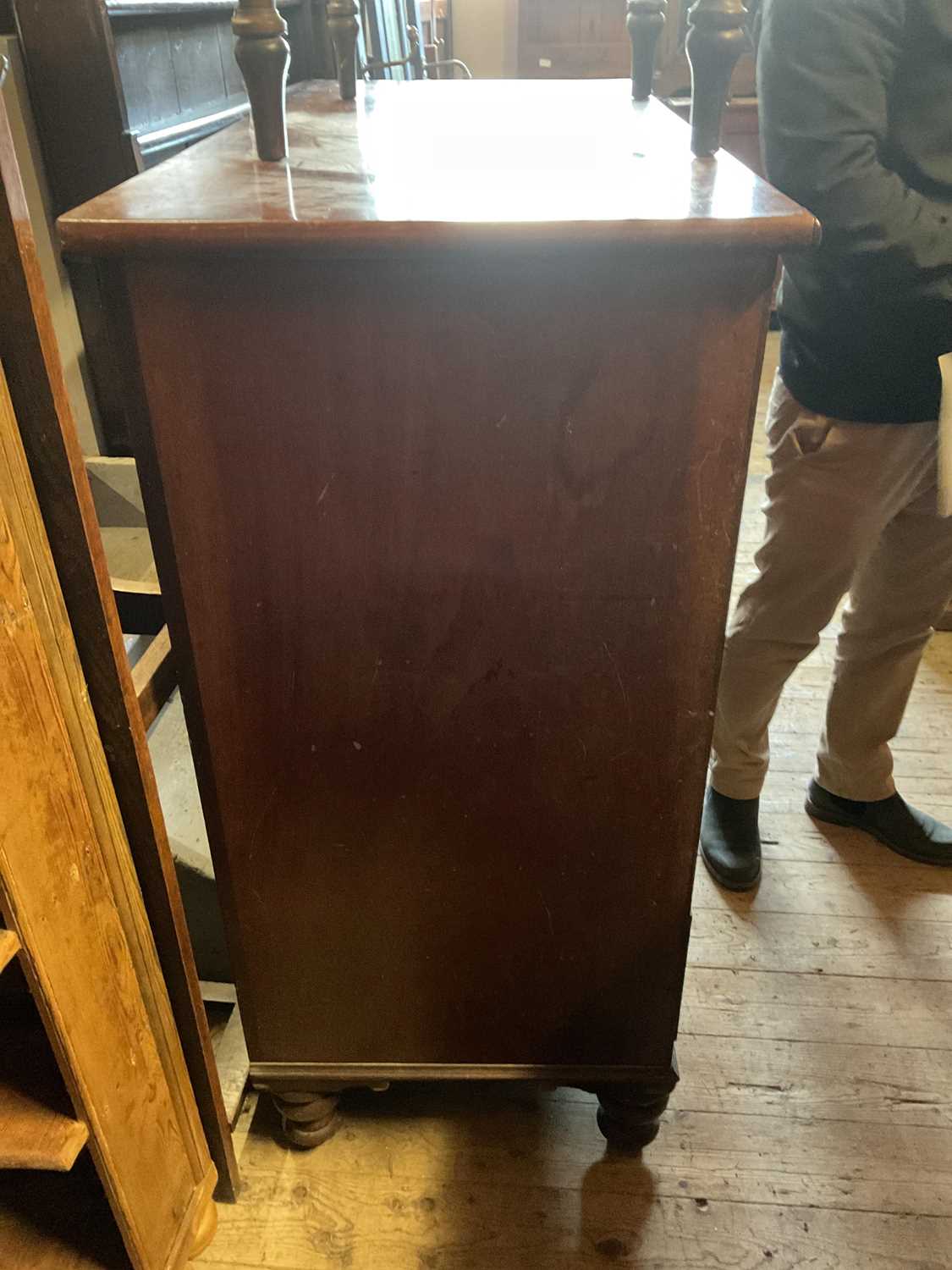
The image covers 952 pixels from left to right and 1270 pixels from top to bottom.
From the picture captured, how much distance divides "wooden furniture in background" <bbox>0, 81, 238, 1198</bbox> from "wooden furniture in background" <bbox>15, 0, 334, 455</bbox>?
464 millimetres

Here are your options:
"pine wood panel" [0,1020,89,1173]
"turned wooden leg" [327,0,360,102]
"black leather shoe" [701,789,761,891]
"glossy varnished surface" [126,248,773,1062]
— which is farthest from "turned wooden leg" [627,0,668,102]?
"pine wood panel" [0,1020,89,1173]

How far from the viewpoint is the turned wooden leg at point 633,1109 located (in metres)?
1.10

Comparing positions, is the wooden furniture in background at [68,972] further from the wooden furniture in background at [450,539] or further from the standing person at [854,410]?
the standing person at [854,410]

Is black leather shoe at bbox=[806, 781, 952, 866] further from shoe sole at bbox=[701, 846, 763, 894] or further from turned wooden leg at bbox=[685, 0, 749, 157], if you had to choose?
turned wooden leg at bbox=[685, 0, 749, 157]

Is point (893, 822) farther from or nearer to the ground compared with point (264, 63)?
nearer to the ground

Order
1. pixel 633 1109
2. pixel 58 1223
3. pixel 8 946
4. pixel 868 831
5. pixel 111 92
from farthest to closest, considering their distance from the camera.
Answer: pixel 868 831
pixel 111 92
pixel 633 1109
pixel 58 1223
pixel 8 946

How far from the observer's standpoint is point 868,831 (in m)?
1.63

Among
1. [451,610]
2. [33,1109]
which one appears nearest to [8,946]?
[33,1109]

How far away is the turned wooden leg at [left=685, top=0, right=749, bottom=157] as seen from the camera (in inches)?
28.0

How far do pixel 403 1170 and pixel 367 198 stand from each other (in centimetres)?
105

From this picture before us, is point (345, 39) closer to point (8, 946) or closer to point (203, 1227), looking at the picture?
point (8, 946)

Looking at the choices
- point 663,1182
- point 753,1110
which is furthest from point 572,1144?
point 753,1110

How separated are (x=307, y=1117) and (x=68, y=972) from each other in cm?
48

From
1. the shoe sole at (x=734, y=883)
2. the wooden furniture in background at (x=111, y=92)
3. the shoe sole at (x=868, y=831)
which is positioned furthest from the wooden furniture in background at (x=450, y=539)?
the shoe sole at (x=868, y=831)
